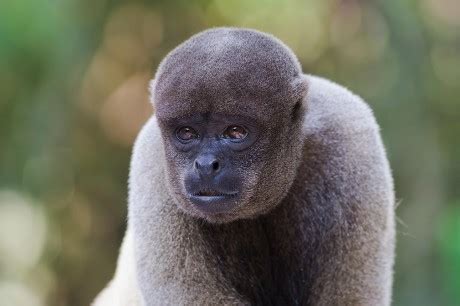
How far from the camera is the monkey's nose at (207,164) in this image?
12.9ft

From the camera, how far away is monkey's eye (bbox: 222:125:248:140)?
4.03 metres

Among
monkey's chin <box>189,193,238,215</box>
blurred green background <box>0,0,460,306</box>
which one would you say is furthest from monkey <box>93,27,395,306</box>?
blurred green background <box>0,0,460,306</box>

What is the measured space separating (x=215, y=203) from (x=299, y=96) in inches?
27.0

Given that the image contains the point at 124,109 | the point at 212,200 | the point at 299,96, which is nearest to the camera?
the point at 212,200

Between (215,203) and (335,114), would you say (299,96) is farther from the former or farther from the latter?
(215,203)

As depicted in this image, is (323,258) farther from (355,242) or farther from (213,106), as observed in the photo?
(213,106)

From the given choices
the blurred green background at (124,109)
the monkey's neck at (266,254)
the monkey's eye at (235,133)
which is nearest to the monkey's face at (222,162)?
the monkey's eye at (235,133)

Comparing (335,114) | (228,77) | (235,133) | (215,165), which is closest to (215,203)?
(215,165)

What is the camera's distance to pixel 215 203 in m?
4.05

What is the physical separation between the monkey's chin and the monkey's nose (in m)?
0.15

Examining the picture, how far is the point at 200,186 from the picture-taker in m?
4.01

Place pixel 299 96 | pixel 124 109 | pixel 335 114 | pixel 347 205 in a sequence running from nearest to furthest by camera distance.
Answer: pixel 299 96 → pixel 347 205 → pixel 335 114 → pixel 124 109

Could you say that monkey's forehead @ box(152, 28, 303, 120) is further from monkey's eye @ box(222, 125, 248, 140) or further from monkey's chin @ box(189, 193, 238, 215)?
monkey's chin @ box(189, 193, 238, 215)

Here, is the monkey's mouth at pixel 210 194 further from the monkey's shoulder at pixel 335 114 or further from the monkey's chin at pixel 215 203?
the monkey's shoulder at pixel 335 114
